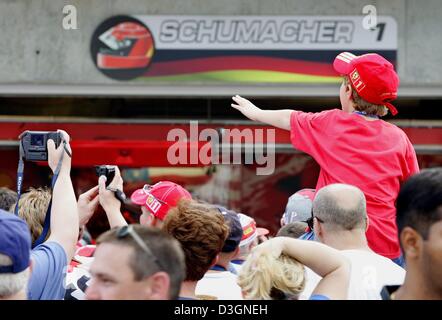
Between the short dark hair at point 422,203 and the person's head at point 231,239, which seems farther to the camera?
the person's head at point 231,239

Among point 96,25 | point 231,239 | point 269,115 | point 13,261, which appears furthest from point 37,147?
point 96,25

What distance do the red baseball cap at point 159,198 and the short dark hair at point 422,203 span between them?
77.0 inches

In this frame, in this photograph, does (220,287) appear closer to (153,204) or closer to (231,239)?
(231,239)

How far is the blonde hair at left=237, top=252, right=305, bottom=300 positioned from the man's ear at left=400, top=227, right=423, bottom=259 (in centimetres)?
62

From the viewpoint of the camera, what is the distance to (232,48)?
10.8 metres

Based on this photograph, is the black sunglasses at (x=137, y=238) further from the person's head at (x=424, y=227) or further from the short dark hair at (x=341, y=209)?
the short dark hair at (x=341, y=209)

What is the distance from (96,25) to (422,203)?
27.7ft

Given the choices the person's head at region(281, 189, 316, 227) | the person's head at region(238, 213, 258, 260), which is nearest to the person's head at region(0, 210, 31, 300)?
the person's head at region(238, 213, 258, 260)

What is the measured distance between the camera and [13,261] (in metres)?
3.12

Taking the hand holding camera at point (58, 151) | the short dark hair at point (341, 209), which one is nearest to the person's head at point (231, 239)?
the short dark hair at point (341, 209)

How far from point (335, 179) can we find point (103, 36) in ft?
21.7

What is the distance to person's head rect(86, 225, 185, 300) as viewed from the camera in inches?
116

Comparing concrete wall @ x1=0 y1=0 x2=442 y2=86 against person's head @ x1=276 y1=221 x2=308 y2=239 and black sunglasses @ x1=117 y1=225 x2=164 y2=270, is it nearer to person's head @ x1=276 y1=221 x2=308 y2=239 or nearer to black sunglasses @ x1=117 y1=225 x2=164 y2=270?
person's head @ x1=276 y1=221 x2=308 y2=239

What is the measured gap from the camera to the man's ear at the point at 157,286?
2941 millimetres
